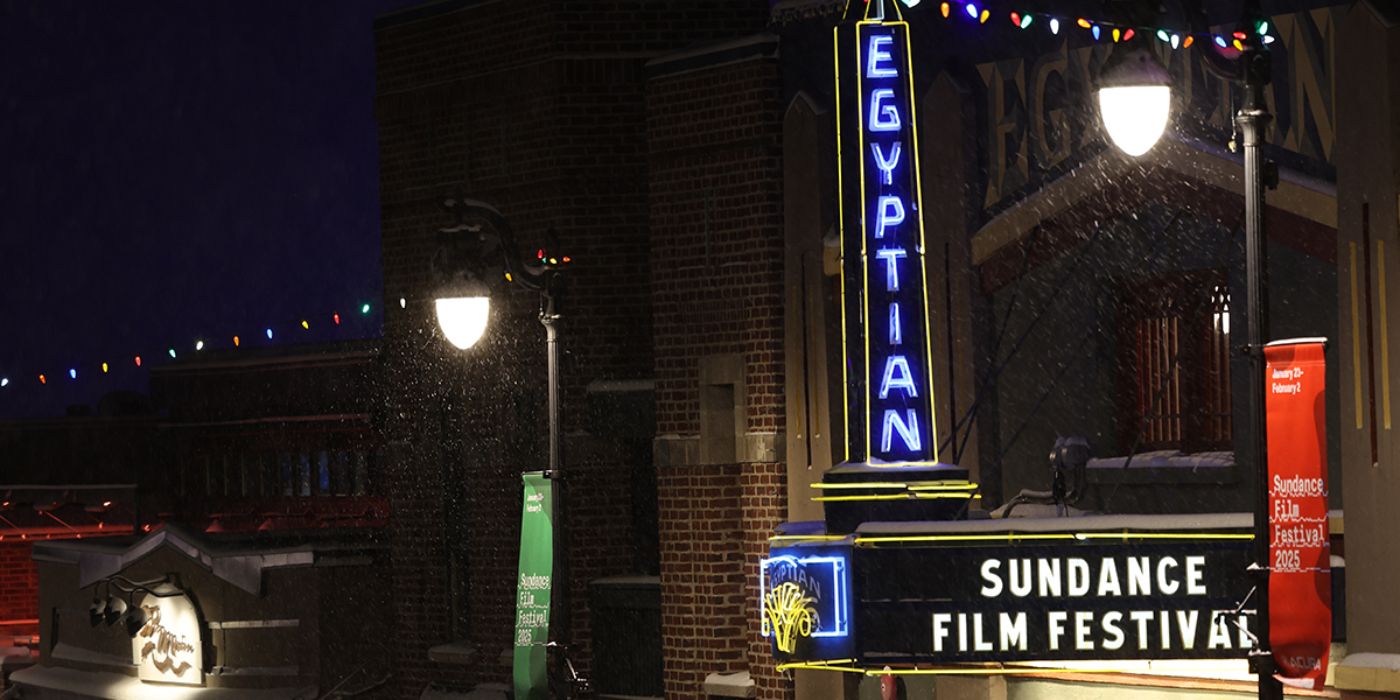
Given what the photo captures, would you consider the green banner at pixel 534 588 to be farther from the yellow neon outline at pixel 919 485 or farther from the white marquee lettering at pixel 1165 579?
the white marquee lettering at pixel 1165 579

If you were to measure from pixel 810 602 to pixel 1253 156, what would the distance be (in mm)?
6460

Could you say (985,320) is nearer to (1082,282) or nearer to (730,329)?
(1082,282)

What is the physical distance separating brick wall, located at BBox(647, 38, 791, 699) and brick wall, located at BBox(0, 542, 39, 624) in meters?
31.4

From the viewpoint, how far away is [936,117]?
859 inches

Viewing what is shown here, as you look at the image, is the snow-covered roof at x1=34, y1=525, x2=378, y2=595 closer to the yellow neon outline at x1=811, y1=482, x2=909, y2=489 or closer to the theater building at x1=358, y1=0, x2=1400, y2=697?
the theater building at x1=358, y1=0, x2=1400, y2=697

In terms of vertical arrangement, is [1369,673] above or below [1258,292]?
below

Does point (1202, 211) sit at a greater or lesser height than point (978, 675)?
greater

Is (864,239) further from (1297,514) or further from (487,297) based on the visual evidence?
(1297,514)

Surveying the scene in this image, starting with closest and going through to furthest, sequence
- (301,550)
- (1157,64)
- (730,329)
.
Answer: (1157,64) < (730,329) < (301,550)

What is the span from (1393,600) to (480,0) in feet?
49.6

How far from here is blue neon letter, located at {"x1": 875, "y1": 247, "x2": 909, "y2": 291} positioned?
1961cm

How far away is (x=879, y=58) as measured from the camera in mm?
19875

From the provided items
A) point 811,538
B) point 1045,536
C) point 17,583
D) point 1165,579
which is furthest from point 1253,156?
point 17,583

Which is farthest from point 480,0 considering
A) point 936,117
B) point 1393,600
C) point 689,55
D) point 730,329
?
point 1393,600
